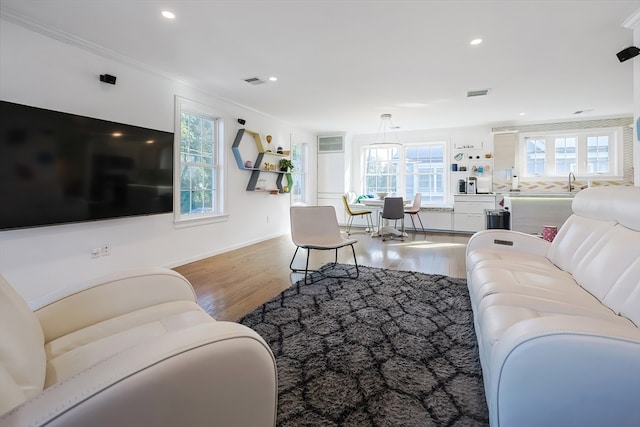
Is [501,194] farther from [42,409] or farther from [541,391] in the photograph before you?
[42,409]

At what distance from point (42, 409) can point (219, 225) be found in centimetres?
438

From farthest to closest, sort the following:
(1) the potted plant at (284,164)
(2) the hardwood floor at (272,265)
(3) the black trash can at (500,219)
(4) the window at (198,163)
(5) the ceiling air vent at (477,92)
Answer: (1) the potted plant at (284,164) < (3) the black trash can at (500,219) < (5) the ceiling air vent at (477,92) < (4) the window at (198,163) < (2) the hardwood floor at (272,265)

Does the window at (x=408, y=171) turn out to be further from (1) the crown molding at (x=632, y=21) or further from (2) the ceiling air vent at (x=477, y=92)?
(1) the crown molding at (x=632, y=21)

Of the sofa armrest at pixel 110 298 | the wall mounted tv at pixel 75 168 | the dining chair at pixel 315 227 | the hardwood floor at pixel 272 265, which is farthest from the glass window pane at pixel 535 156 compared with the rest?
the sofa armrest at pixel 110 298

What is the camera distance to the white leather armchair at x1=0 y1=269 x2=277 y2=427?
0.64m

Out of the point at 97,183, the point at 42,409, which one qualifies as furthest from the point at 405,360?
the point at 97,183

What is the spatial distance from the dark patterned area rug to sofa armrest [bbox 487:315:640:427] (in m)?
0.53

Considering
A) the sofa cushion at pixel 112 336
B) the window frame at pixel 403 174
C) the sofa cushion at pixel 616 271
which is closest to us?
the sofa cushion at pixel 112 336

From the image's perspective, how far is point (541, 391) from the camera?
901mm

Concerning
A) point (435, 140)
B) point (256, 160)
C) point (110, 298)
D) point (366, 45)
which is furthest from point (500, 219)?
point (110, 298)

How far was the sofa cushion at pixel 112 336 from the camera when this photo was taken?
1.00 meters

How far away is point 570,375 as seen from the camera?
2.88 ft

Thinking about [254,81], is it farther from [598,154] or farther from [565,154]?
[598,154]

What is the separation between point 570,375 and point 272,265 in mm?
3466
